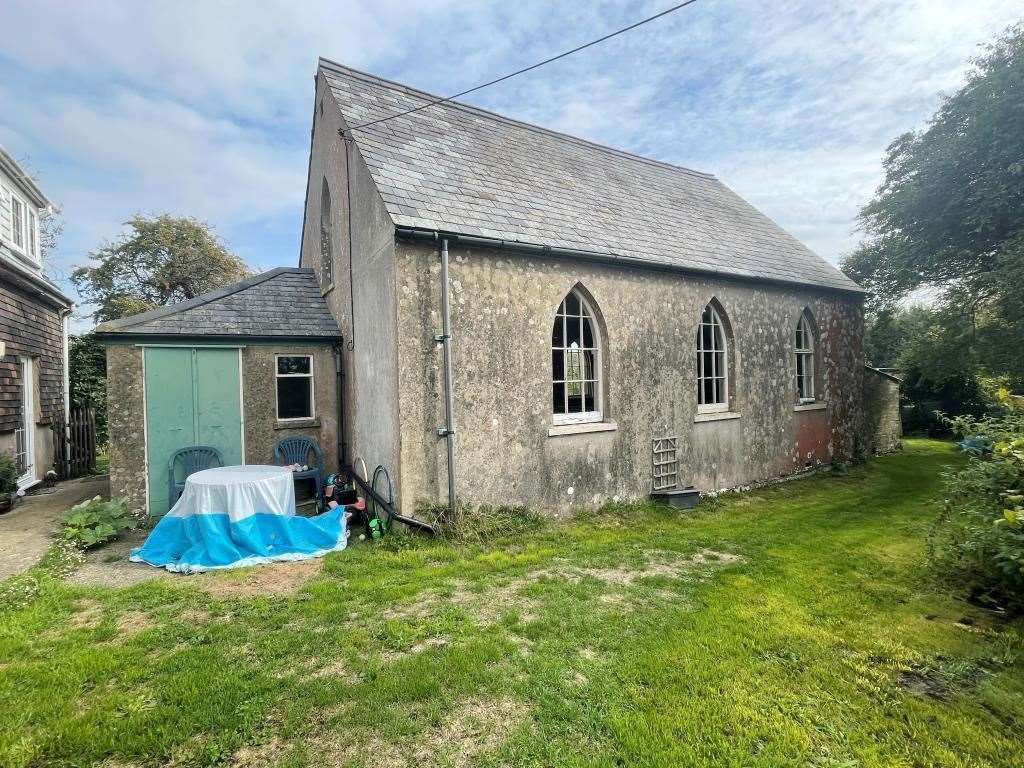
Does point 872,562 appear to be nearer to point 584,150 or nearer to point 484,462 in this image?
point 484,462

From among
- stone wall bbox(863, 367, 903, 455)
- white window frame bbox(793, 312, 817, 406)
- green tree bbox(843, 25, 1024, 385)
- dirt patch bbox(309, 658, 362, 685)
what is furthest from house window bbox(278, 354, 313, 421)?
green tree bbox(843, 25, 1024, 385)

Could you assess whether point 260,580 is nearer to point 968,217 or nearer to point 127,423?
point 127,423

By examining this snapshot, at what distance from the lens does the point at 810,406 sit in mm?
12555

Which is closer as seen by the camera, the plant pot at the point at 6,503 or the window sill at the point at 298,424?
the plant pot at the point at 6,503

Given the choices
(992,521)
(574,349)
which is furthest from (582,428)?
(992,521)

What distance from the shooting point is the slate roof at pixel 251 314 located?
8.64m

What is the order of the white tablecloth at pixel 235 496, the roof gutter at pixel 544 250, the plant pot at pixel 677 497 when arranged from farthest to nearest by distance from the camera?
the plant pot at pixel 677 497
the roof gutter at pixel 544 250
the white tablecloth at pixel 235 496

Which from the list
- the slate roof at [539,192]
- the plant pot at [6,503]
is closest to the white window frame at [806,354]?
the slate roof at [539,192]

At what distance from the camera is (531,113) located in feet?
43.8

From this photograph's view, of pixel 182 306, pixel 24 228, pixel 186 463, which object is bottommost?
pixel 186 463

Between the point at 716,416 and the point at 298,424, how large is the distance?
896 centimetres

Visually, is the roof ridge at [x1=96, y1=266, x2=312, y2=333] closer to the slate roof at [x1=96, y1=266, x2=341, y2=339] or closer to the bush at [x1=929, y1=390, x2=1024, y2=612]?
the slate roof at [x1=96, y1=266, x2=341, y2=339]

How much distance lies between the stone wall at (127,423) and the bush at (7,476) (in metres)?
2.26

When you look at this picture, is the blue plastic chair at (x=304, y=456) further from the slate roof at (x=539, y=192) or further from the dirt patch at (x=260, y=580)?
the slate roof at (x=539, y=192)
